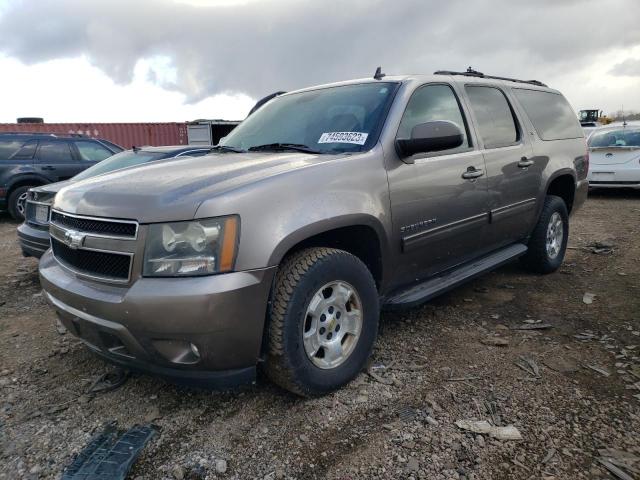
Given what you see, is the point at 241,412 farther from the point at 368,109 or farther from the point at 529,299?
the point at 529,299

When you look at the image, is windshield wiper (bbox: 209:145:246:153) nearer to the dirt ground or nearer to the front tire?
the front tire

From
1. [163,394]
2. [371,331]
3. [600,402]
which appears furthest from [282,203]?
[600,402]

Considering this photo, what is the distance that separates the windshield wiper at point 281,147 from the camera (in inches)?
117

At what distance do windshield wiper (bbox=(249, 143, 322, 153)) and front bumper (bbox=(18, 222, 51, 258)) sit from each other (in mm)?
2542

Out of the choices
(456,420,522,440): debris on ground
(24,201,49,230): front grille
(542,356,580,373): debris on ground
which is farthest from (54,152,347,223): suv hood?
(24,201,49,230): front grille

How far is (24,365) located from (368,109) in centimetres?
283

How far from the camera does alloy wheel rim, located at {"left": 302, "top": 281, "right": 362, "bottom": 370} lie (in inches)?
98.0

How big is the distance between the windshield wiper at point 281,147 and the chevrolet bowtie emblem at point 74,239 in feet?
4.25

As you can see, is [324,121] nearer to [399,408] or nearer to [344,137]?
[344,137]

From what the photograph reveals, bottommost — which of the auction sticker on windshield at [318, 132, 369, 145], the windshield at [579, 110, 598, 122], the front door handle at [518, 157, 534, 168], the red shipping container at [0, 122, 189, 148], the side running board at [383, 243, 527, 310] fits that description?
the side running board at [383, 243, 527, 310]

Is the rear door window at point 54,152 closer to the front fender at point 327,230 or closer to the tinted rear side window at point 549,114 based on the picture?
the tinted rear side window at point 549,114

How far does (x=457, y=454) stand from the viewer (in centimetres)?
217

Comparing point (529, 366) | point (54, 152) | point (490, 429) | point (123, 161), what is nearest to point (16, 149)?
point (54, 152)

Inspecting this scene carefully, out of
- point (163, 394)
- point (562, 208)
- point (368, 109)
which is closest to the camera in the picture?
point (163, 394)
